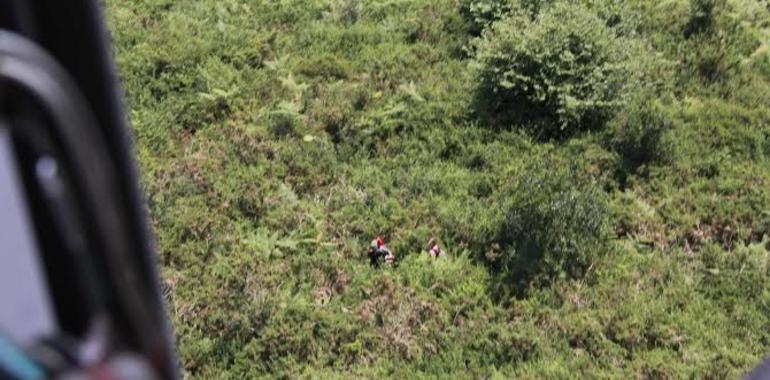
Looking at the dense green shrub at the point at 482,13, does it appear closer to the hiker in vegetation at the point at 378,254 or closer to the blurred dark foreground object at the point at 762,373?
the hiker in vegetation at the point at 378,254

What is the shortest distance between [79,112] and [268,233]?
6.05 m

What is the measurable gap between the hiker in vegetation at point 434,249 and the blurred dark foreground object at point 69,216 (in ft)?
18.0

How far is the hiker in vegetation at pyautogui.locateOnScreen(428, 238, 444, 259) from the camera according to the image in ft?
22.6

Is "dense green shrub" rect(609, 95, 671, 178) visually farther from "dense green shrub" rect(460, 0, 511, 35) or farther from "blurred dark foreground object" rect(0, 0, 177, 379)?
"blurred dark foreground object" rect(0, 0, 177, 379)

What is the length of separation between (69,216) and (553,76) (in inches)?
279

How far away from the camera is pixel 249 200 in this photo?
7430 millimetres

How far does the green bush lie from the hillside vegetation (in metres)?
0.02

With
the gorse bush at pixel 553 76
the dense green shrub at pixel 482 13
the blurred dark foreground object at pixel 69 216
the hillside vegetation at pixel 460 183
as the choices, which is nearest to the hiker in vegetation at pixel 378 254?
the hillside vegetation at pixel 460 183

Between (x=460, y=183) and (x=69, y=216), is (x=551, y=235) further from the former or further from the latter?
(x=69, y=216)

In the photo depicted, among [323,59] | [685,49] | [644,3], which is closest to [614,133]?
[685,49]

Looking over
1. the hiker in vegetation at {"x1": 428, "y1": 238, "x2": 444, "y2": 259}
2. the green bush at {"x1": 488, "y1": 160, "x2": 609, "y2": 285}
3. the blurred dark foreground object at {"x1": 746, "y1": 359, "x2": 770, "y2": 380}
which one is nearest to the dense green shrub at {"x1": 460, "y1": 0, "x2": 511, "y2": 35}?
the green bush at {"x1": 488, "y1": 160, "x2": 609, "y2": 285}

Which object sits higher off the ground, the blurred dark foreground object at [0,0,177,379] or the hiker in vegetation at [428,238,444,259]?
the blurred dark foreground object at [0,0,177,379]

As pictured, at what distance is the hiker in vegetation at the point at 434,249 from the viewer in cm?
690

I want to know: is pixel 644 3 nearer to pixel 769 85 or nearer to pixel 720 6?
pixel 720 6
